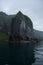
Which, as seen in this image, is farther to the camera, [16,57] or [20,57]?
[20,57]

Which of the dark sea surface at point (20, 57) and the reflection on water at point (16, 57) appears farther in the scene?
the reflection on water at point (16, 57)

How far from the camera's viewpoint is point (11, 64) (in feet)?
189

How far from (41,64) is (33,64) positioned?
2.62m

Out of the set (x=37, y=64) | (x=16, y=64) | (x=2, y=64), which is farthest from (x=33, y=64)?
(x=2, y=64)

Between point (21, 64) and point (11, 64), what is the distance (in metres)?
3.27

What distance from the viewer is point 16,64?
57.5 meters

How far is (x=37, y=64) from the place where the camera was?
58219 mm

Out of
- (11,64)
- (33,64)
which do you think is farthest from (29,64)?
(11,64)

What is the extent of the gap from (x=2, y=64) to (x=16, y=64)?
4.50 m

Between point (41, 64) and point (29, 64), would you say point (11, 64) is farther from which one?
point (41, 64)

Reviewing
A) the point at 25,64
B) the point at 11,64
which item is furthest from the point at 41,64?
the point at 11,64

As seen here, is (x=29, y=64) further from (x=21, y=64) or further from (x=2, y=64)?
(x=2, y=64)

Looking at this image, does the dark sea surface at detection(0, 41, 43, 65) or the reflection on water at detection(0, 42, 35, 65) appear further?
the reflection on water at detection(0, 42, 35, 65)

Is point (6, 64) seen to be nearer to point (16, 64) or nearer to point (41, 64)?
point (16, 64)
